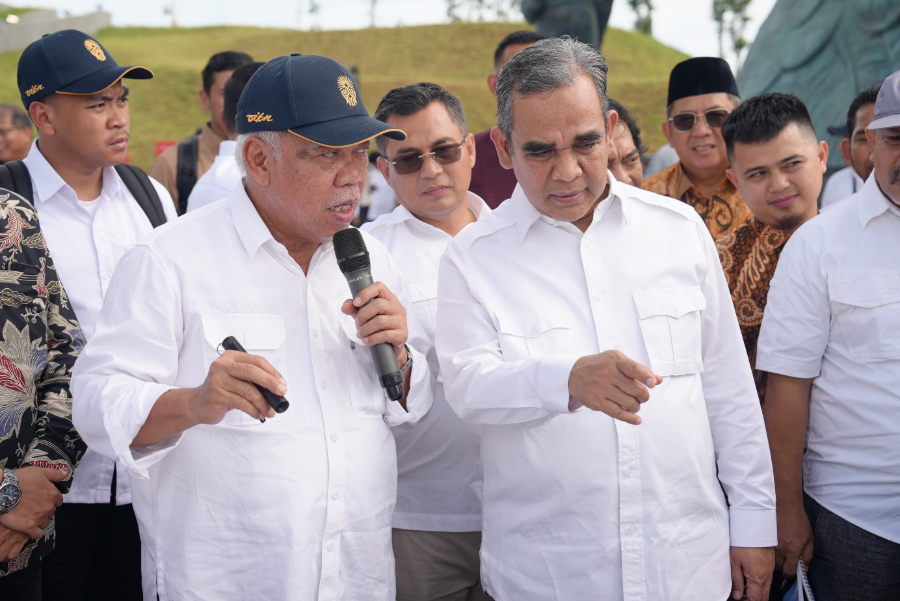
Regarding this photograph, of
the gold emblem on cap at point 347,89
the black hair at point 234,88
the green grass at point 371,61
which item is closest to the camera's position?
the gold emblem on cap at point 347,89

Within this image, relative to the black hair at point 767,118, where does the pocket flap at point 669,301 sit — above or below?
below

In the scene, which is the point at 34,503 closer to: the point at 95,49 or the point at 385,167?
the point at 385,167

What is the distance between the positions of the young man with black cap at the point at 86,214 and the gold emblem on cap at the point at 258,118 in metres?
1.30

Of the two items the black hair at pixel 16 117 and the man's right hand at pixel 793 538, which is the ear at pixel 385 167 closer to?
the man's right hand at pixel 793 538

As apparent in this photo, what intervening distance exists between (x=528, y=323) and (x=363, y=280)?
54cm

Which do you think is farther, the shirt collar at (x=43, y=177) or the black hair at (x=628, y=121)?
the black hair at (x=628, y=121)

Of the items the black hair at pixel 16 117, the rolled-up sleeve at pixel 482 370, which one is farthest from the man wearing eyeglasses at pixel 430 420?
the black hair at pixel 16 117

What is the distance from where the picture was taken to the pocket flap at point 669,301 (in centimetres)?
246

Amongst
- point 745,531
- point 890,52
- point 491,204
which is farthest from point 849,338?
point 890,52

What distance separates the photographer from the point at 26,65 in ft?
11.3

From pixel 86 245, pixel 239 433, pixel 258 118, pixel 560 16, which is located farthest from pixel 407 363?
pixel 560 16

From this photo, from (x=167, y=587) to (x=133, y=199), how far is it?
2.02m

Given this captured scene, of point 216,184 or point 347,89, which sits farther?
point 216,184

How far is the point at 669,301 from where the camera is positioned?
248 centimetres
